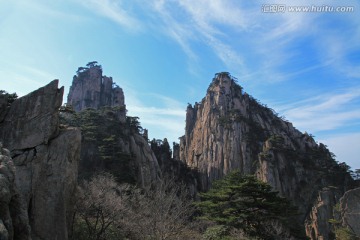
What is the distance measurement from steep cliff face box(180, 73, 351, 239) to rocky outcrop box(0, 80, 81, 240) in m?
40.9

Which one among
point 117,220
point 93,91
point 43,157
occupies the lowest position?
point 117,220

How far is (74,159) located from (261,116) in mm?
63634

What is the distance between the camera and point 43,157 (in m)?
17.5

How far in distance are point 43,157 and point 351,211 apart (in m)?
29.7

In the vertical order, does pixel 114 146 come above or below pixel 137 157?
above

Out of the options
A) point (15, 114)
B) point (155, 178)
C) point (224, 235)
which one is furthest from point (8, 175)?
point (155, 178)

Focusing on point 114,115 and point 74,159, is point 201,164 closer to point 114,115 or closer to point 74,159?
point 114,115

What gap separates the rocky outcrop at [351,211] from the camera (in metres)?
30.9

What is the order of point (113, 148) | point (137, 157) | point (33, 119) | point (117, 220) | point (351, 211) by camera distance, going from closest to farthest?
1. point (33, 119)
2. point (117, 220)
3. point (351, 211)
4. point (113, 148)
5. point (137, 157)

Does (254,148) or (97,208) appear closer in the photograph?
(97,208)

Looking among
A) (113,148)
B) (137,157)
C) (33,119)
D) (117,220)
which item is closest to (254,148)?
(137,157)

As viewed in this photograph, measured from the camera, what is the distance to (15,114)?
62.3ft

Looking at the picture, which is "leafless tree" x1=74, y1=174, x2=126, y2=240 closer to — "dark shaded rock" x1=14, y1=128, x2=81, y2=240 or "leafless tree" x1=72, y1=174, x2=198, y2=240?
"leafless tree" x1=72, y1=174, x2=198, y2=240

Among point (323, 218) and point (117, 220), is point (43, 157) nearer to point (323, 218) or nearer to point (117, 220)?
point (117, 220)
